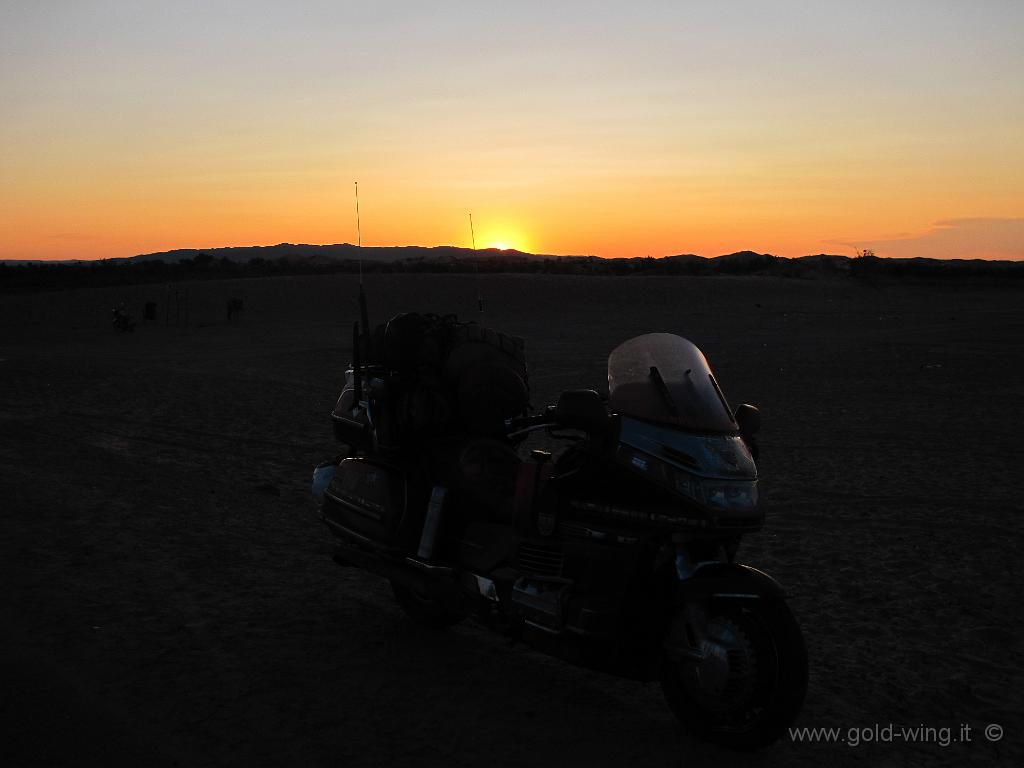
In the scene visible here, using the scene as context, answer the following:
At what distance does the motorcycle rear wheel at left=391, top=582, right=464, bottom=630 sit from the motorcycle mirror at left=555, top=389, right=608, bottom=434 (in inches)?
69.9

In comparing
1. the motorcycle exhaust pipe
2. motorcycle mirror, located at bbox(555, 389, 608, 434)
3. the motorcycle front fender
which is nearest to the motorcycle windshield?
motorcycle mirror, located at bbox(555, 389, 608, 434)

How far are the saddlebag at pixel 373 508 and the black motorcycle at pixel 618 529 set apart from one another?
15 millimetres

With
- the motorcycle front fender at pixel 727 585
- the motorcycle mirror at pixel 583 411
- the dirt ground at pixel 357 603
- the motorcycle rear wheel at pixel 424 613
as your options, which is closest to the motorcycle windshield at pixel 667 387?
the motorcycle mirror at pixel 583 411

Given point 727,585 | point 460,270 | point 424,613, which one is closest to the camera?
point 727,585

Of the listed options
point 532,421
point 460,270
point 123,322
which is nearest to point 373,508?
point 532,421

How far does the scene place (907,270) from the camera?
6519 centimetres

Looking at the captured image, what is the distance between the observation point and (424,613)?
5.57 metres

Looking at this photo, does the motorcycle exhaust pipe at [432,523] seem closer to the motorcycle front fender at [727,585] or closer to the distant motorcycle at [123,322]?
the motorcycle front fender at [727,585]

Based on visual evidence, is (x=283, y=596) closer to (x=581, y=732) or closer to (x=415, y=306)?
(x=581, y=732)

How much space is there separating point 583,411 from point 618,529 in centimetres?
51

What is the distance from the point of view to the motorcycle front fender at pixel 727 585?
3.83 m

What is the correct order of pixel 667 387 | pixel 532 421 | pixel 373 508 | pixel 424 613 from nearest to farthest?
pixel 667 387 < pixel 532 421 < pixel 373 508 < pixel 424 613

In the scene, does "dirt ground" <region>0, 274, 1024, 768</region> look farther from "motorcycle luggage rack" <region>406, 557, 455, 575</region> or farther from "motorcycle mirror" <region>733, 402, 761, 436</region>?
"motorcycle mirror" <region>733, 402, 761, 436</region>

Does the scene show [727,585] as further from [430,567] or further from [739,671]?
[430,567]
